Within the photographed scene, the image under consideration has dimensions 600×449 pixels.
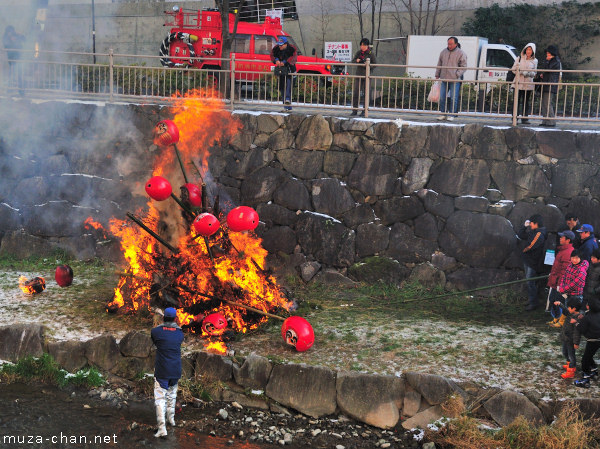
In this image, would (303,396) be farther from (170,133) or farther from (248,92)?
(248,92)

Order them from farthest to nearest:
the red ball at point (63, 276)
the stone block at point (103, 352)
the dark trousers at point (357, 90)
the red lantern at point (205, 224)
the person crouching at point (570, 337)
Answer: the dark trousers at point (357, 90), the red ball at point (63, 276), the red lantern at point (205, 224), the stone block at point (103, 352), the person crouching at point (570, 337)

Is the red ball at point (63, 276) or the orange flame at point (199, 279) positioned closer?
the orange flame at point (199, 279)

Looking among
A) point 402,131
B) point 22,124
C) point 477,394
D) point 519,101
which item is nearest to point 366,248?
point 402,131

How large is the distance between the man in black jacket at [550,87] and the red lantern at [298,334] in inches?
245

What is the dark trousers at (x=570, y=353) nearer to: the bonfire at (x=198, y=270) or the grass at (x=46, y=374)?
the bonfire at (x=198, y=270)

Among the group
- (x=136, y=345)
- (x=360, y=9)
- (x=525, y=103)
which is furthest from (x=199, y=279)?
(x=360, y=9)

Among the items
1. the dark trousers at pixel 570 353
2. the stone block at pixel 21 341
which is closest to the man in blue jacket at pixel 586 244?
the dark trousers at pixel 570 353

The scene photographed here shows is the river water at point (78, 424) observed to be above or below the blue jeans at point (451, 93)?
below

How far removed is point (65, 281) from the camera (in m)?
13.5

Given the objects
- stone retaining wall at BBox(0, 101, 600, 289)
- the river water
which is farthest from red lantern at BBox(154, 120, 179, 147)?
the river water

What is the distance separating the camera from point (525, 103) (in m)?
13.7

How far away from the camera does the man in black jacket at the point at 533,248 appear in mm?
12633

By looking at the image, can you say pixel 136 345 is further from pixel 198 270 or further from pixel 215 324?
pixel 198 270

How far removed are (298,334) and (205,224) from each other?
7.43 ft
